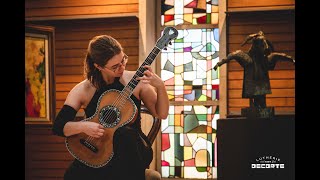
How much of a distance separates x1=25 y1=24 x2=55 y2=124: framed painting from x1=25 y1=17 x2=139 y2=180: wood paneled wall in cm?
100

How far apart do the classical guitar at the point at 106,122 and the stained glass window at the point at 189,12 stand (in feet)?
10.1

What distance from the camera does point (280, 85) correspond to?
553 cm

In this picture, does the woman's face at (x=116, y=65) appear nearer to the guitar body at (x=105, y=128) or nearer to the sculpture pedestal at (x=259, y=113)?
the guitar body at (x=105, y=128)

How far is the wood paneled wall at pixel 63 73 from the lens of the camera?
6.02 m

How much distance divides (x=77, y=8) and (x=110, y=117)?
3.39 metres

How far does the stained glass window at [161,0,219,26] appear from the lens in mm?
5996

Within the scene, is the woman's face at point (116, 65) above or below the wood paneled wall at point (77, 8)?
below

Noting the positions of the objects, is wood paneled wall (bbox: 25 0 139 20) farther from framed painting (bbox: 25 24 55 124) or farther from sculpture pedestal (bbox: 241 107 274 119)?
sculpture pedestal (bbox: 241 107 274 119)

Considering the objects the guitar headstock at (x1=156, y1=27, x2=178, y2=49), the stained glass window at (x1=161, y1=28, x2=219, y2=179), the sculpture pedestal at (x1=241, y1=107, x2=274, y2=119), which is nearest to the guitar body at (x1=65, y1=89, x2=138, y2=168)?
the guitar headstock at (x1=156, y1=27, x2=178, y2=49)

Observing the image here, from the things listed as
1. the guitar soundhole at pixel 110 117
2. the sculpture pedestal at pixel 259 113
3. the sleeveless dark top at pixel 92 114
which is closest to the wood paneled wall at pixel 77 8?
the sculpture pedestal at pixel 259 113

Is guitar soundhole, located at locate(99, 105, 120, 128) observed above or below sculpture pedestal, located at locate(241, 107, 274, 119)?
above
